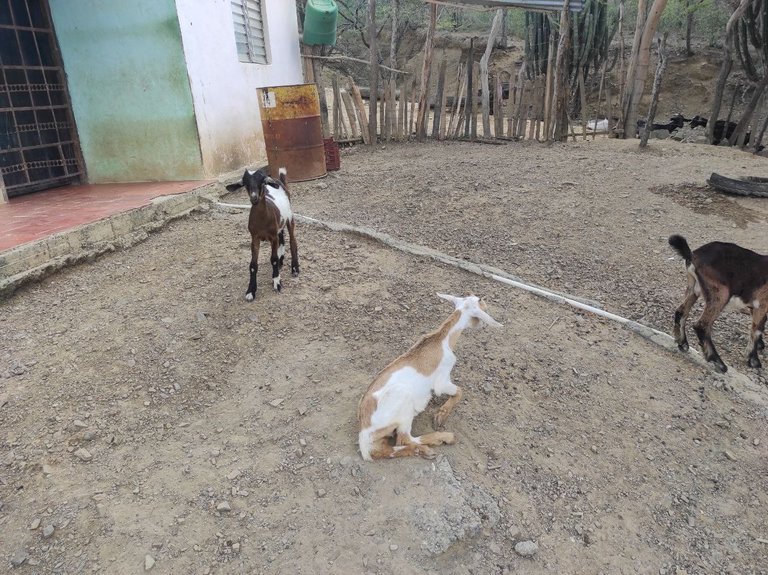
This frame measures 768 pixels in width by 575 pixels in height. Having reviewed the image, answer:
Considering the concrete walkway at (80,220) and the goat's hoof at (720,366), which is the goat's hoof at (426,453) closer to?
the goat's hoof at (720,366)

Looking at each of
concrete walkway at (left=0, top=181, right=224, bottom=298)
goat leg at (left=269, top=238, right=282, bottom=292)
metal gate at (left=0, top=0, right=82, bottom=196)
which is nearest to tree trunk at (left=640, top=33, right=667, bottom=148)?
concrete walkway at (left=0, top=181, right=224, bottom=298)

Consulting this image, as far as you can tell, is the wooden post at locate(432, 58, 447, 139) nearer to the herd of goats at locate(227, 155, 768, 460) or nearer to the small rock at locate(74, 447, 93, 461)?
the herd of goats at locate(227, 155, 768, 460)

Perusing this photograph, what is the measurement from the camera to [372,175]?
25.2 ft

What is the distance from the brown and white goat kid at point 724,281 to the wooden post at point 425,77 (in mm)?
7676

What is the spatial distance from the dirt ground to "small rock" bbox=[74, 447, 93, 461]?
0.02m

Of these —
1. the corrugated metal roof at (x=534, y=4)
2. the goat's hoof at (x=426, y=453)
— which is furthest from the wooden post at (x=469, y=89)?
the goat's hoof at (x=426, y=453)

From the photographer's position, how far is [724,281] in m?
3.25

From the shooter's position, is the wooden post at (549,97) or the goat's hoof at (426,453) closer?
the goat's hoof at (426,453)

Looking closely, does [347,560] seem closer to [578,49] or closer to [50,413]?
[50,413]

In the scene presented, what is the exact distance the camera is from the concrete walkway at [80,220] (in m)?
4.10

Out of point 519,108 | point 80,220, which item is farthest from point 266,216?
point 519,108

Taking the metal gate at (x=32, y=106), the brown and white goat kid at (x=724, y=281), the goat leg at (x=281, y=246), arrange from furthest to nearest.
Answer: the metal gate at (x=32, y=106)
the goat leg at (x=281, y=246)
the brown and white goat kid at (x=724, y=281)

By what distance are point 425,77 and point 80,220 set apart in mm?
7115

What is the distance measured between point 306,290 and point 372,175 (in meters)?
4.05
